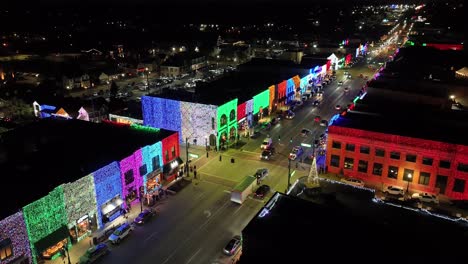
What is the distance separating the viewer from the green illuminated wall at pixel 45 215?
29.4m

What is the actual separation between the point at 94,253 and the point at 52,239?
3697 millimetres

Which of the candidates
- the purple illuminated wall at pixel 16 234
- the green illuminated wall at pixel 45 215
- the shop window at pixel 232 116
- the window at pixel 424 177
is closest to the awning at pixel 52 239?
the green illuminated wall at pixel 45 215

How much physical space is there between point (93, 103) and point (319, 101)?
46.1m

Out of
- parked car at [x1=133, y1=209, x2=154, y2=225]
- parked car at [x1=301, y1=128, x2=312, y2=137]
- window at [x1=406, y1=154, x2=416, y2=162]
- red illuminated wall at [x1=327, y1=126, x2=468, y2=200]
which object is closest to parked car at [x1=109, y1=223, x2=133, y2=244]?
parked car at [x1=133, y1=209, x2=154, y2=225]

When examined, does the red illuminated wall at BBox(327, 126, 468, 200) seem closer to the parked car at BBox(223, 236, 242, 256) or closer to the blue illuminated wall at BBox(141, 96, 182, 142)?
the parked car at BBox(223, 236, 242, 256)

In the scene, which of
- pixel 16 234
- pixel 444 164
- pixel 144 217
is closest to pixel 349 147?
pixel 444 164

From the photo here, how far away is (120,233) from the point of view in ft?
111

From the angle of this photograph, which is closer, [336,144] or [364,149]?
[364,149]

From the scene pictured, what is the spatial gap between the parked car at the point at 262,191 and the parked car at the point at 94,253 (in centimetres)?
1638

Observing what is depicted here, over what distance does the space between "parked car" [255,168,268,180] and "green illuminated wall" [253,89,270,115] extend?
2131 centimetres

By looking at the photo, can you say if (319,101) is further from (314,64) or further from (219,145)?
(219,145)

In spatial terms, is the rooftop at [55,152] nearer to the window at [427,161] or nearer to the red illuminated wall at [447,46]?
the window at [427,161]

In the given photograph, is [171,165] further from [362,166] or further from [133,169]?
[362,166]

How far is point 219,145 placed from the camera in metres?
54.3
